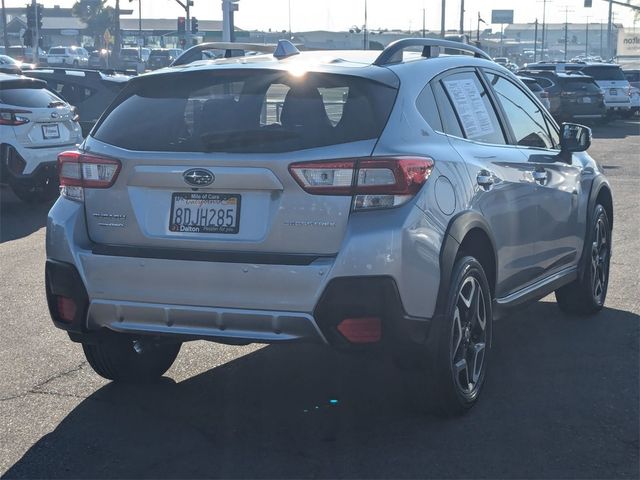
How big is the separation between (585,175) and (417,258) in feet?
9.58

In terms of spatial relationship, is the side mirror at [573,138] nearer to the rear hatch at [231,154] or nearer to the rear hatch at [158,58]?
the rear hatch at [231,154]

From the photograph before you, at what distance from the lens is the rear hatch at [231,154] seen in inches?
190

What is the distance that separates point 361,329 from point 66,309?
57.0 inches

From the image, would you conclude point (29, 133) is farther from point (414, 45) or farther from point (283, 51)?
point (414, 45)

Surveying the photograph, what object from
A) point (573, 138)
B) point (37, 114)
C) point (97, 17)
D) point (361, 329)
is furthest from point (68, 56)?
point (361, 329)

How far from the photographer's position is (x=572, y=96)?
32281 millimetres

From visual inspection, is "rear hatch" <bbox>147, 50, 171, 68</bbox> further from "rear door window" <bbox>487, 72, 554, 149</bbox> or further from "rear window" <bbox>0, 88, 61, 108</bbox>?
"rear door window" <bbox>487, 72, 554, 149</bbox>

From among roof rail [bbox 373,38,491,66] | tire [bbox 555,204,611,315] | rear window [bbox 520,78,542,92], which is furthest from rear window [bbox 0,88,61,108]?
rear window [bbox 520,78,542,92]

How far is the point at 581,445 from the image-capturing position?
16.5 ft

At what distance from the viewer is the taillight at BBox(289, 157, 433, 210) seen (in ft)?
15.7

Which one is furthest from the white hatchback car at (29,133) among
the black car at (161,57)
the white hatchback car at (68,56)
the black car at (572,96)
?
the black car at (161,57)

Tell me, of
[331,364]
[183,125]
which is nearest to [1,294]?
[331,364]

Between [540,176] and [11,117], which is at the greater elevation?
[540,176]

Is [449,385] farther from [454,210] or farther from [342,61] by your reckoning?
[342,61]
